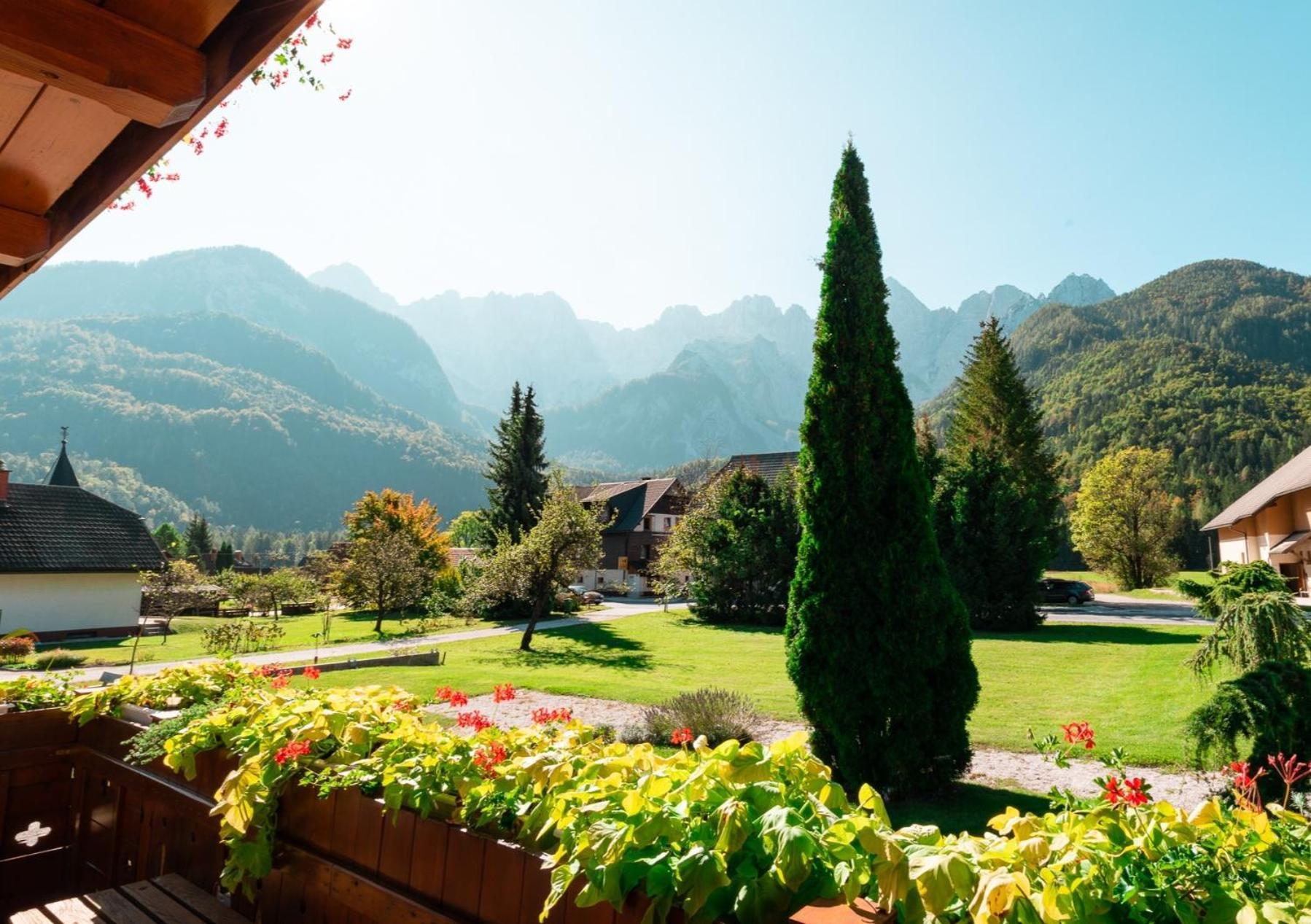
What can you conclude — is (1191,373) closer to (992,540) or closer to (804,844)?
(992,540)

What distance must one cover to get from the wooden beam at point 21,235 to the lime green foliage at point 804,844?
2117 mm

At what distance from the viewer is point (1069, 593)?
102 feet

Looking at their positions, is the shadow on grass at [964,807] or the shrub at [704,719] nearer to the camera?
the shadow on grass at [964,807]

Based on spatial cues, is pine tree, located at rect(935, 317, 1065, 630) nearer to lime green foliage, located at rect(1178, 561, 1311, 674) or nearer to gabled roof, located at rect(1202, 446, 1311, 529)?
gabled roof, located at rect(1202, 446, 1311, 529)

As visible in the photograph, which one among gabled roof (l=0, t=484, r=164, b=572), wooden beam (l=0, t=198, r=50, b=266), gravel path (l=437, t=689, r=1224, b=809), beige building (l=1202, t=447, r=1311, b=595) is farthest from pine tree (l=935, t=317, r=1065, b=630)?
gabled roof (l=0, t=484, r=164, b=572)

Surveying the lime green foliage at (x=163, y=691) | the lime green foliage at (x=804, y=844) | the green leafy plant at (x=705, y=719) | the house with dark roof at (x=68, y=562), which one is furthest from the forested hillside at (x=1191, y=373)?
the lime green foliage at (x=804, y=844)

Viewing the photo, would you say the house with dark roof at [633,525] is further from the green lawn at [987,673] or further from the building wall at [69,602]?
the building wall at [69,602]

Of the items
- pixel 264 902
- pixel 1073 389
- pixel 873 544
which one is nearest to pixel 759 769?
pixel 264 902

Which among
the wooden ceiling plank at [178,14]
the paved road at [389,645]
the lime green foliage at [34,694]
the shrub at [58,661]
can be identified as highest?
the wooden ceiling plank at [178,14]

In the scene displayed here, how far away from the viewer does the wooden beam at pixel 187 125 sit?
5.08 feet

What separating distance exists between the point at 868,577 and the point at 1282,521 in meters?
34.1

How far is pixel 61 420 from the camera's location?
146500 millimetres

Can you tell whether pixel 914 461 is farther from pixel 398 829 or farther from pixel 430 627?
pixel 430 627

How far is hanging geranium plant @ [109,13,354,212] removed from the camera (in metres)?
2.88
